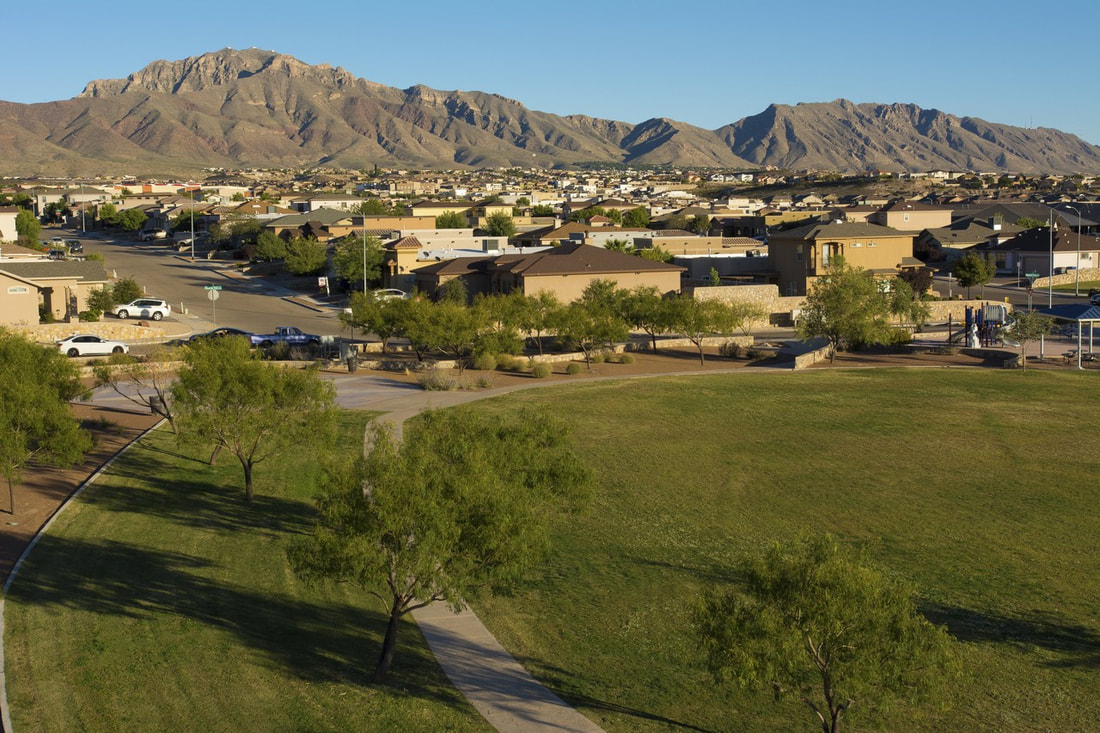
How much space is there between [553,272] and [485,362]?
19153 mm

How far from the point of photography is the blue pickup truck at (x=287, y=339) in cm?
6028

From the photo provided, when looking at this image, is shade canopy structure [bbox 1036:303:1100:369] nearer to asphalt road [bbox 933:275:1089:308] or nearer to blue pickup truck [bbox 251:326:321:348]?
asphalt road [bbox 933:275:1089:308]

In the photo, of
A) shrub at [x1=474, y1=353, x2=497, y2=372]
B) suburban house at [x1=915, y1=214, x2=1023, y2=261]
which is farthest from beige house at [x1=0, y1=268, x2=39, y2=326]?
suburban house at [x1=915, y1=214, x2=1023, y2=261]

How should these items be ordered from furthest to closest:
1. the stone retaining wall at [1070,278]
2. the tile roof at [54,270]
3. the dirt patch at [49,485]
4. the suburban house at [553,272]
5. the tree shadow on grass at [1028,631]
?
the stone retaining wall at [1070,278] → the suburban house at [553,272] → the tile roof at [54,270] → the dirt patch at [49,485] → the tree shadow on grass at [1028,631]

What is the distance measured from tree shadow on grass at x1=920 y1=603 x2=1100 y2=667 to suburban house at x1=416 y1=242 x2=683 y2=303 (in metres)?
50.3

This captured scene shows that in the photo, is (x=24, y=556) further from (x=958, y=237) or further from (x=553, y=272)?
(x=958, y=237)

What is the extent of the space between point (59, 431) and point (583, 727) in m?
18.9

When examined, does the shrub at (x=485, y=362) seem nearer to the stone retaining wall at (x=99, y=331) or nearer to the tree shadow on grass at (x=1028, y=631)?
the stone retaining wall at (x=99, y=331)

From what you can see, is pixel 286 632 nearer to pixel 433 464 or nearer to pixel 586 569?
pixel 433 464

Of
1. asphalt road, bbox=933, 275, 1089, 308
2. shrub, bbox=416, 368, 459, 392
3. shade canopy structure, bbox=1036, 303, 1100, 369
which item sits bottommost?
shrub, bbox=416, 368, 459, 392

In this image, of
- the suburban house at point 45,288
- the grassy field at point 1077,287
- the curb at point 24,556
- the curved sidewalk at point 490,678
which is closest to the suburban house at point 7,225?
the suburban house at point 45,288

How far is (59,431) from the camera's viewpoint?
102 ft

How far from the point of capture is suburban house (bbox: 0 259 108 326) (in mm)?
63438

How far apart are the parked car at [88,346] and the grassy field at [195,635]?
2792 cm
